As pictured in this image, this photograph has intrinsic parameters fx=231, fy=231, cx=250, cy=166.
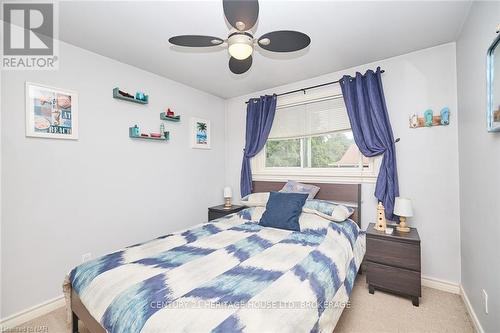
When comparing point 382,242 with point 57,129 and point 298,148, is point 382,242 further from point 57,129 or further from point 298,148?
point 57,129

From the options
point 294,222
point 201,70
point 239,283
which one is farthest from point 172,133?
point 239,283

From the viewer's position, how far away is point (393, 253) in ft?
7.23

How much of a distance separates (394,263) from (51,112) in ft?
11.7

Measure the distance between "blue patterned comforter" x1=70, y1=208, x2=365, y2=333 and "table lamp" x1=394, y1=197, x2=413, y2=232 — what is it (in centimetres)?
60

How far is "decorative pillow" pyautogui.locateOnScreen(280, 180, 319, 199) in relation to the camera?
10.1 feet

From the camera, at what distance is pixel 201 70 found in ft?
9.77

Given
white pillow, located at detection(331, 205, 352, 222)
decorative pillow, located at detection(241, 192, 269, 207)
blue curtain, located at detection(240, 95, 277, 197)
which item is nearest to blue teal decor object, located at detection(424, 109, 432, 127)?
white pillow, located at detection(331, 205, 352, 222)

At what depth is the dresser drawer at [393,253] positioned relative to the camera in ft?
6.94

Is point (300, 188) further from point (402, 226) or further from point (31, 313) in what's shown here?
point (31, 313)

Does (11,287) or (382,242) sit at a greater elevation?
(382,242)

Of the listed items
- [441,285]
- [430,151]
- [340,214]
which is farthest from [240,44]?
[441,285]

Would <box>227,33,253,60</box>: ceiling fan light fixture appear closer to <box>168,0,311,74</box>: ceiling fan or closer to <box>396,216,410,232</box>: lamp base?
<box>168,0,311,74</box>: ceiling fan

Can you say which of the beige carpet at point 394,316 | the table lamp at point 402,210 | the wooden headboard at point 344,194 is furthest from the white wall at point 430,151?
the beige carpet at point 394,316

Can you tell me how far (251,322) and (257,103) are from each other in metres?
3.16
